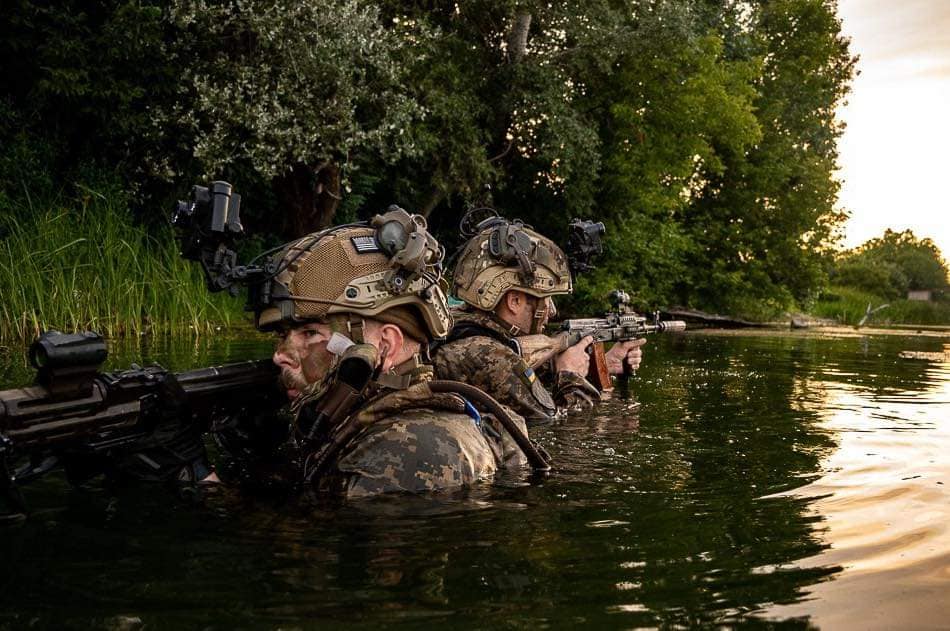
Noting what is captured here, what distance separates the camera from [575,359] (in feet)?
29.4

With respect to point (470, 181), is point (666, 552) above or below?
below

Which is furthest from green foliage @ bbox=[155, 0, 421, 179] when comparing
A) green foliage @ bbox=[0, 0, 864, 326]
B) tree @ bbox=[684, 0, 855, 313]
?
tree @ bbox=[684, 0, 855, 313]

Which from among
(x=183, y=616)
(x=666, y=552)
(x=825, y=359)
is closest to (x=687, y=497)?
(x=666, y=552)

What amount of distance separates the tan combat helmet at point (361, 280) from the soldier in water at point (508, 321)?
2567 millimetres

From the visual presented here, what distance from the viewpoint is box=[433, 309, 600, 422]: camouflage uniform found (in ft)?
23.6

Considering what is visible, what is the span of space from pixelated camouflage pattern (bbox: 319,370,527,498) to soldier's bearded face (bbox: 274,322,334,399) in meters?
0.47

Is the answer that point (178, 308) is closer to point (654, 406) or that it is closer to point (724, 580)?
point (654, 406)

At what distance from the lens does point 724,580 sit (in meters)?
3.42

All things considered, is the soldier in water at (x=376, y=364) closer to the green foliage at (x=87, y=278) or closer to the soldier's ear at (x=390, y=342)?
the soldier's ear at (x=390, y=342)

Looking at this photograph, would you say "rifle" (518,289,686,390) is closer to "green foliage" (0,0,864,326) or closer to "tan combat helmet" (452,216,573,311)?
"tan combat helmet" (452,216,573,311)

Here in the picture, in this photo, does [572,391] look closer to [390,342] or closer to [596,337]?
[596,337]

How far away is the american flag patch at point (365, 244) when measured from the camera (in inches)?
181

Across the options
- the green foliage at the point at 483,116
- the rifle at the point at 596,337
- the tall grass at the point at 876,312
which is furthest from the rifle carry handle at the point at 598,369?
the tall grass at the point at 876,312

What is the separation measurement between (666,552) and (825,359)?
45.7 ft
